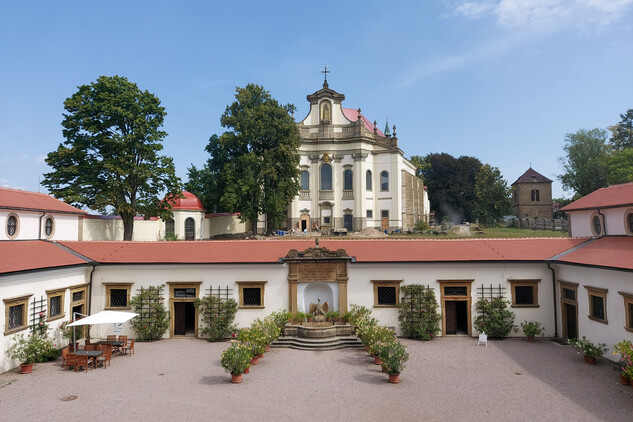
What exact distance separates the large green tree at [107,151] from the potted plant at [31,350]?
17950 millimetres

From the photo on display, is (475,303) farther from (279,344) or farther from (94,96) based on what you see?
(94,96)

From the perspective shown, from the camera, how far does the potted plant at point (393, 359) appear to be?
14.3 metres

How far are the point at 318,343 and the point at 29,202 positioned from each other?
53.3 ft

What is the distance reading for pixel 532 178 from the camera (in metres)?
60.9

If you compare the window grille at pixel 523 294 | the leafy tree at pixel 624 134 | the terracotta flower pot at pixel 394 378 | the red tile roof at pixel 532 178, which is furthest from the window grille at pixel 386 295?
the leafy tree at pixel 624 134

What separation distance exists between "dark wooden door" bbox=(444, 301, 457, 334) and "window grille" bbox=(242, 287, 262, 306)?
9.53m

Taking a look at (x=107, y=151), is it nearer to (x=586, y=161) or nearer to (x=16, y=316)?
(x=16, y=316)

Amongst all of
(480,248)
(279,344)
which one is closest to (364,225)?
(480,248)

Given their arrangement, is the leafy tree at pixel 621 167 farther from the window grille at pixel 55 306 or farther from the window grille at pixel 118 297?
the window grille at pixel 55 306

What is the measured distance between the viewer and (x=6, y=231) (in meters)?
19.2

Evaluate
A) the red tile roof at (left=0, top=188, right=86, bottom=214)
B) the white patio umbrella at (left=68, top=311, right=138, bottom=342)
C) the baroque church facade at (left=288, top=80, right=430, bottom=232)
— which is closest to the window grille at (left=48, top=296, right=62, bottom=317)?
the white patio umbrella at (left=68, top=311, right=138, bottom=342)

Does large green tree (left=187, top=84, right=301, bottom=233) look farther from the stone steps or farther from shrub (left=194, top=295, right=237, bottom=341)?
the stone steps

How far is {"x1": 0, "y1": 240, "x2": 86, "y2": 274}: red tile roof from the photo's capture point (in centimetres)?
1655

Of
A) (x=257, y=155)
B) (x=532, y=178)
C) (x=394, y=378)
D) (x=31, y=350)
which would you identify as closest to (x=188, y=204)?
(x=257, y=155)
